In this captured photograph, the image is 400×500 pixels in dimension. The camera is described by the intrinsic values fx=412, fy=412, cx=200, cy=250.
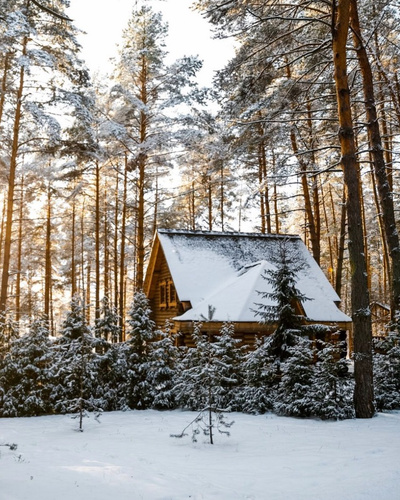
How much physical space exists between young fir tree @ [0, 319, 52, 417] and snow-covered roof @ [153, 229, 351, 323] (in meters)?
5.75

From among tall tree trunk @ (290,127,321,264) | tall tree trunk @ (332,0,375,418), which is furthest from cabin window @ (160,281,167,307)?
tall tree trunk @ (332,0,375,418)

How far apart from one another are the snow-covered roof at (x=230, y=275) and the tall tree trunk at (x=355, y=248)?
4.75 meters

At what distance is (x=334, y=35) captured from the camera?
9.87 meters

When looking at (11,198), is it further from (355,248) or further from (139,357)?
(355,248)

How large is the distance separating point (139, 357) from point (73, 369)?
227cm

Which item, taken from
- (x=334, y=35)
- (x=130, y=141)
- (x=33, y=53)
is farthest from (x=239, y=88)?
(x=130, y=141)

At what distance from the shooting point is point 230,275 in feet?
63.6

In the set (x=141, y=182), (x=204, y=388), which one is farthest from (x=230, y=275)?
(x=204, y=388)

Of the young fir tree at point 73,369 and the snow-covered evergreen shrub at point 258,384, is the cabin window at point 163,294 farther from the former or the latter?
the snow-covered evergreen shrub at point 258,384

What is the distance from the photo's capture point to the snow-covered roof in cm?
1633

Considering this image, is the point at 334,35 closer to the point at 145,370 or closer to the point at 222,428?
the point at 222,428

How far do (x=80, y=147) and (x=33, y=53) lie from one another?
5056 millimetres

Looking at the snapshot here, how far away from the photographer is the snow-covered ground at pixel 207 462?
5086 millimetres

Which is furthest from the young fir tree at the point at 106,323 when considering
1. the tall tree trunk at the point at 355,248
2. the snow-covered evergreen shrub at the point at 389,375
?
the snow-covered evergreen shrub at the point at 389,375
